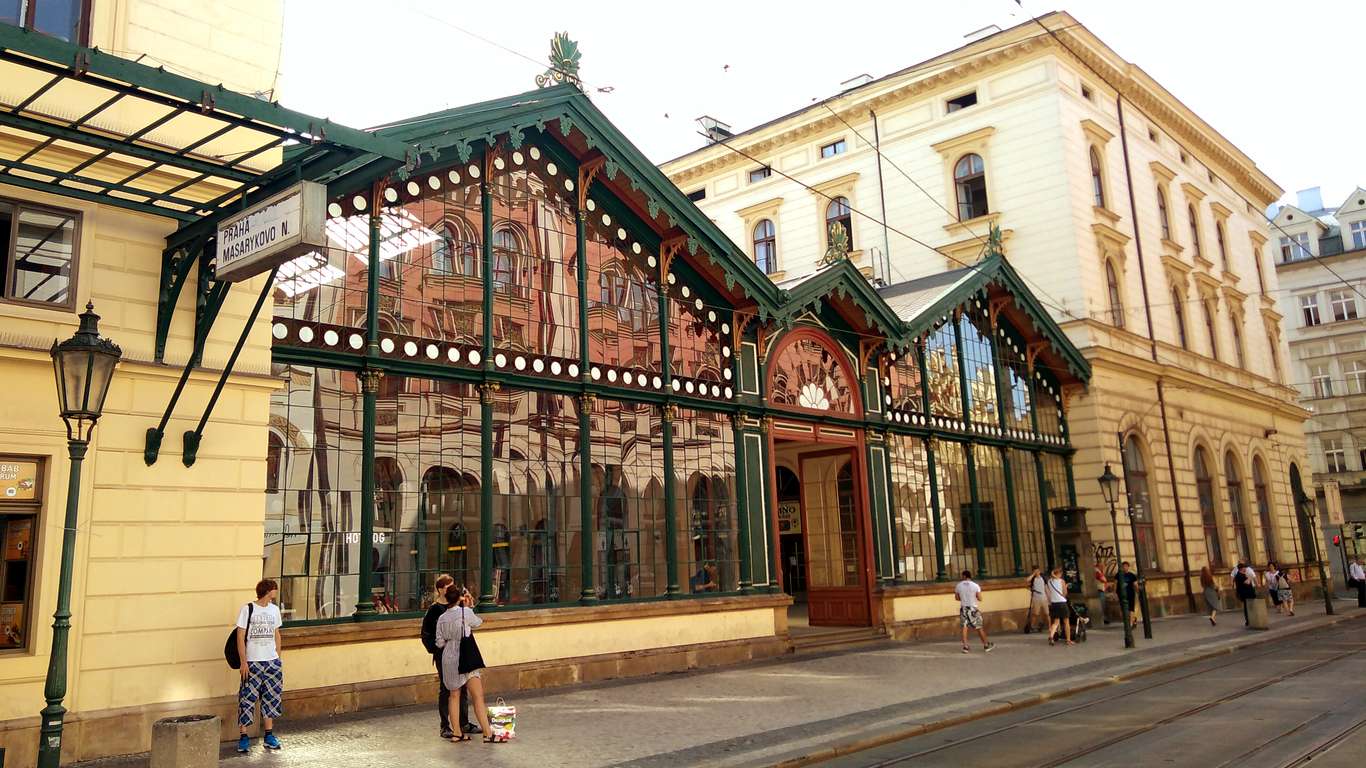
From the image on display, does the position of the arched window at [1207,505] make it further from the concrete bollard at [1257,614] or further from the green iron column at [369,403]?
the green iron column at [369,403]

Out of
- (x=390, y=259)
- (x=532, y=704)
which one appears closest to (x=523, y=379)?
(x=390, y=259)

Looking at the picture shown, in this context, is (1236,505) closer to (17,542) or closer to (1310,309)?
(1310,309)

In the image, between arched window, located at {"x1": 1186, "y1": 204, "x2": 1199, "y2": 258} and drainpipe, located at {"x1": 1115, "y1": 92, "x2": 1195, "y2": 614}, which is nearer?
drainpipe, located at {"x1": 1115, "y1": 92, "x2": 1195, "y2": 614}

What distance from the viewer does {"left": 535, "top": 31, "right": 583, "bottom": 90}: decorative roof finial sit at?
16.1 meters

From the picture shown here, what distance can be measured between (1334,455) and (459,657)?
6153 cm

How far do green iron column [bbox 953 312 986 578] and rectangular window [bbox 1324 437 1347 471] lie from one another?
143 feet

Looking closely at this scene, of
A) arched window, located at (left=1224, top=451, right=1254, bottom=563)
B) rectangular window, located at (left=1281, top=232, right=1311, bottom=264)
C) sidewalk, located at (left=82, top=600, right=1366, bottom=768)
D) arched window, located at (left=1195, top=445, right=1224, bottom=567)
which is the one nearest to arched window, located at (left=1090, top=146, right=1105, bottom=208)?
arched window, located at (left=1195, top=445, right=1224, bottom=567)

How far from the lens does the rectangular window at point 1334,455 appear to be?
56.6 m

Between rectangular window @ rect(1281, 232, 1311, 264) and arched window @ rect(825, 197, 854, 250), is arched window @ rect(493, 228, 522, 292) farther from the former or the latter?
rectangular window @ rect(1281, 232, 1311, 264)

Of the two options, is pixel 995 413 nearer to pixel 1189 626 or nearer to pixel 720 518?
pixel 1189 626

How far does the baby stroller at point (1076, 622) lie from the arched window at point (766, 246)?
64.4 ft

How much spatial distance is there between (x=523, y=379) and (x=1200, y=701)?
10.6m

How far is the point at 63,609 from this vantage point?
7297 millimetres

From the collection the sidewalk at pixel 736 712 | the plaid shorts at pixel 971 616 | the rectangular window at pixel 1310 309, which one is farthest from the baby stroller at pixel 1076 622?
the rectangular window at pixel 1310 309
